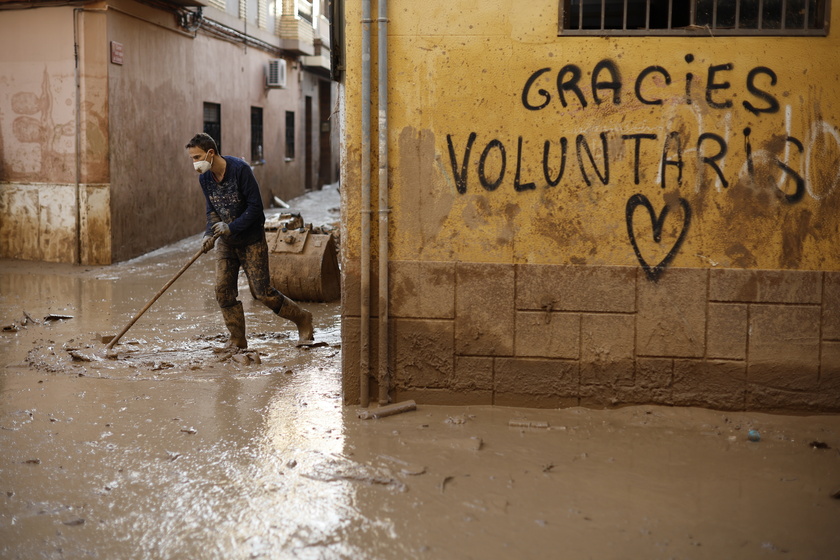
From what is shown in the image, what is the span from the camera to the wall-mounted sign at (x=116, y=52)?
1181cm

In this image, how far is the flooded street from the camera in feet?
11.6

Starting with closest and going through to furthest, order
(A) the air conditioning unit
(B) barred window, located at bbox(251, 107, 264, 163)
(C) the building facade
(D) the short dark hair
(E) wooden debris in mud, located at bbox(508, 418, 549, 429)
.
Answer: (E) wooden debris in mud, located at bbox(508, 418, 549, 429) → (D) the short dark hair → (C) the building facade → (B) barred window, located at bbox(251, 107, 264, 163) → (A) the air conditioning unit

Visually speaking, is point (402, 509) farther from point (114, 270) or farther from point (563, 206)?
point (114, 270)

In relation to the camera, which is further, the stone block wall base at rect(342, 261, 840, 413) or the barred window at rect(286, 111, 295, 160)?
the barred window at rect(286, 111, 295, 160)

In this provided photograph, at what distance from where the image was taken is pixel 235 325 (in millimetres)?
6852

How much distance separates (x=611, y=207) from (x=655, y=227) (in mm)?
290

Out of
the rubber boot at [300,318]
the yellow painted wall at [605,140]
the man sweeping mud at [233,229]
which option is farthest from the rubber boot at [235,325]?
the yellow painted wall at [605,140]

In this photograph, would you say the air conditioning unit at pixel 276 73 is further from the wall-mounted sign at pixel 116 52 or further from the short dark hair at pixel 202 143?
the short dark hair at pixel 202 143

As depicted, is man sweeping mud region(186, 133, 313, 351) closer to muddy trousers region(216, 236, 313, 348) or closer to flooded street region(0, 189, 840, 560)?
muddy trousers region(216, 236, 313, 348)

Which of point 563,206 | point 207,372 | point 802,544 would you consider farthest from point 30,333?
point 802,544

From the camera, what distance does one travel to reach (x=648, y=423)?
506cm

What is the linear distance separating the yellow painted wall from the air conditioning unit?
14.7 m

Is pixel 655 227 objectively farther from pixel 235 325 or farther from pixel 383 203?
pixel 235 325

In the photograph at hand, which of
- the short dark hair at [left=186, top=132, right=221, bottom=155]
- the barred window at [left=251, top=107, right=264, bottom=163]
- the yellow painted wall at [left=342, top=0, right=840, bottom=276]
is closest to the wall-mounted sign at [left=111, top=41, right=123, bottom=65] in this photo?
the short dark hair at [left=186, top=132, right=221, bottom=155]
